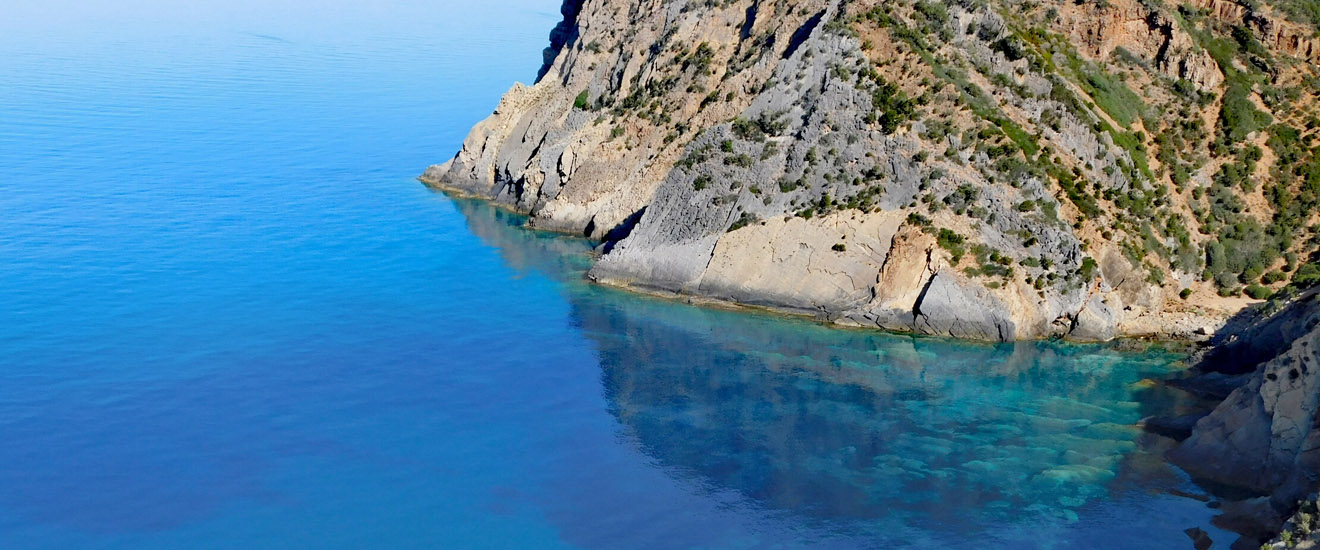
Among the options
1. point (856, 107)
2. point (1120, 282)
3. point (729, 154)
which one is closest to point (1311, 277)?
point (1120, 282)

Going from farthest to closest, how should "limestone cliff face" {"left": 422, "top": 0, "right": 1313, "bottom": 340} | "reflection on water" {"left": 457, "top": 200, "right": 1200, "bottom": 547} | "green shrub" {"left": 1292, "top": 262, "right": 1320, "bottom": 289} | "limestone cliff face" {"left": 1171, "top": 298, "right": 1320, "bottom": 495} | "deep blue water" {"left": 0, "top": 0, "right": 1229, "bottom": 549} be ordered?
"limestone cliff face" {"left": 422, "top": 0, "right": 1313, "bottom": 340}
"green shrub" {"left": 1292, "top": 262, "right": 1320, "bottom": 289}
"reflection on water" {"left": 457, "top": 200, "right": 1200, "bottom": 547}
"deep blue water" {"left": 0, "top": 0, "right": 1229, "bottom": 549}
"limestone cliff face" {"left": 1171, "top": 298, "right": 1320, "bottom": 495}

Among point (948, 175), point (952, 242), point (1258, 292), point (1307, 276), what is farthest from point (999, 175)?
point (1307, 276)

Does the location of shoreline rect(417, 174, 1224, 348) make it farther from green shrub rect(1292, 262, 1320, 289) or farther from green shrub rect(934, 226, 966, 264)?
green shrub rect(934, 226, 966, 264)

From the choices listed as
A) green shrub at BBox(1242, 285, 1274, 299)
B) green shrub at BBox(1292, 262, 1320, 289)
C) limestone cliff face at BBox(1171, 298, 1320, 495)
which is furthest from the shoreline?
limestone cliff face at BBox(1171, 298, 1320, 495)

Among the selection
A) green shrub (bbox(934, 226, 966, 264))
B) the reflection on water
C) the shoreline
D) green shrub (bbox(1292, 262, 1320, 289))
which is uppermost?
green shrub (bbox(934, 226, 966, 264))

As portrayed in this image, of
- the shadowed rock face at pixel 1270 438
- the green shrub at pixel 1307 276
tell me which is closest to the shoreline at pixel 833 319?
the green shrub at pixel 1307 276

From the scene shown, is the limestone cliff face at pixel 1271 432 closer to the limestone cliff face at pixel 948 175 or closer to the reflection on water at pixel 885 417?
the reflection on water at pixel 885 417

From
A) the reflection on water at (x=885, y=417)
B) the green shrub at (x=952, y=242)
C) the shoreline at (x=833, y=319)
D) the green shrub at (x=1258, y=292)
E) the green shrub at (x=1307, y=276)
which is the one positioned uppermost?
the green shrub at (x=952, y=242)
